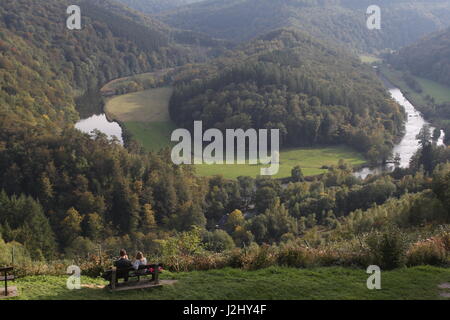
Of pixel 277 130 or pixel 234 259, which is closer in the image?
pixel 234 259

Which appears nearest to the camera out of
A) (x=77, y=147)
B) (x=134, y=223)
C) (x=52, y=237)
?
(x=52, y=237)

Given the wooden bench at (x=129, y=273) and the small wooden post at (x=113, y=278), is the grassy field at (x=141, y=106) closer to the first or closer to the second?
the wooden bench at (x=129, y=273)

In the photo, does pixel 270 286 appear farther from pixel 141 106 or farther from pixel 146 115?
pixel 141 106

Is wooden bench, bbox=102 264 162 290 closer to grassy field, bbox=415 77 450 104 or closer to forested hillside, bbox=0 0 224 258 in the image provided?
forested hillside, bbox=0 0 224 258

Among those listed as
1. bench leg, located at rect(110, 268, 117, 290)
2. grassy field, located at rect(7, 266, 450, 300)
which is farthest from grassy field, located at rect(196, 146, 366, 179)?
bench leg, located at rect(110, 268, 117, 290)

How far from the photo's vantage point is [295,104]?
142 m

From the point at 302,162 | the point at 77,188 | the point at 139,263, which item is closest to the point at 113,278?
the point at 139,263

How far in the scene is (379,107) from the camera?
14862 cm

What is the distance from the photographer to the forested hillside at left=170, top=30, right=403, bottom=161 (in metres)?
135

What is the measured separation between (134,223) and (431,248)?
59602mm

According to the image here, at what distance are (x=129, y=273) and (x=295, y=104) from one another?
12740cm

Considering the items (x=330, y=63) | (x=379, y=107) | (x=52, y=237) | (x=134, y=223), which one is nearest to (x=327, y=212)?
(x=134, y=223)

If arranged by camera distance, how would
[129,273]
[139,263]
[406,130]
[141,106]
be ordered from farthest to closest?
[141,106] → [406,130] → [139,263] → [129,273]
